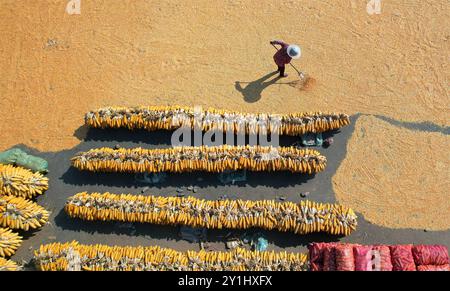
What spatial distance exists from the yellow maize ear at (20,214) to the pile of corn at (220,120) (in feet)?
9.11

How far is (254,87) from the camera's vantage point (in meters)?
12.0

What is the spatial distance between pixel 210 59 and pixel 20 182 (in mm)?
6361

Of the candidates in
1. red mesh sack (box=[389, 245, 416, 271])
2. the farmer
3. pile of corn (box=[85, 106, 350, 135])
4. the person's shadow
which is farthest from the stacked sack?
the farmer

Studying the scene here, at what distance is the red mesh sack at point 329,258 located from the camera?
32.2 ft

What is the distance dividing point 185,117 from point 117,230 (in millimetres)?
3571

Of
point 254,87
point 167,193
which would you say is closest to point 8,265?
point 167,193

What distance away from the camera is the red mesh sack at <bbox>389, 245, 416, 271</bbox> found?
32.1 ft

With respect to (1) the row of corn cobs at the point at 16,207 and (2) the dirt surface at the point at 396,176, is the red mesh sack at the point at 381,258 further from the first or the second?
(1) the row of corn cobs at the point at 16,207

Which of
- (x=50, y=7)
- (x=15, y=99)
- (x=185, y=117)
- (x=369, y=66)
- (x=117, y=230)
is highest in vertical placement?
(x=50, y=7)

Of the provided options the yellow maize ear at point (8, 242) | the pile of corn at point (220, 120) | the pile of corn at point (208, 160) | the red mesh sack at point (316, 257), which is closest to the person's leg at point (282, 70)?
the pile of corn at point (220, 120)

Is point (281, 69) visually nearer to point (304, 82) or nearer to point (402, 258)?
point (304, 82)
